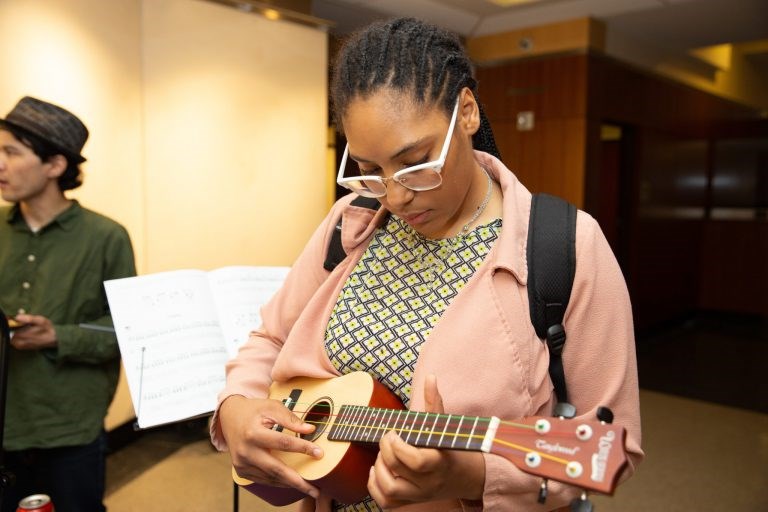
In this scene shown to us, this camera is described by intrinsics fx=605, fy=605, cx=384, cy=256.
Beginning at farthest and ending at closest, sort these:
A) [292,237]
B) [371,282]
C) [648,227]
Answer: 1. [648,227]
2. [292,237]
3. [371,282]

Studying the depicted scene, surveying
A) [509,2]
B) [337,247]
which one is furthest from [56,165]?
[509,2]

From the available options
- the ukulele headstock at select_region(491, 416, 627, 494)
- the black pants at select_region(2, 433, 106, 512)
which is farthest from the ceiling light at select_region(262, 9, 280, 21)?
the ukulele headstock at select_region(491, 416, 627, 494)

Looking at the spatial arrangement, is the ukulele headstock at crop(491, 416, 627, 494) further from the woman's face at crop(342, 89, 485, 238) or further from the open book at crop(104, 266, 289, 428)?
the open book at crop(104, 266, 289, 428)

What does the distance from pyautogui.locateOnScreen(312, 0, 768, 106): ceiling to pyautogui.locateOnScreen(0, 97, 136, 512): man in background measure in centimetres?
369

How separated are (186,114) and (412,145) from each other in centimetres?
323

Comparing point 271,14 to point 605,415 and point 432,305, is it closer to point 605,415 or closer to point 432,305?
point 432,305

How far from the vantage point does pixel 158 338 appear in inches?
68.4

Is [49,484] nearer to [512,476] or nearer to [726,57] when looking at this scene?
[512,476]

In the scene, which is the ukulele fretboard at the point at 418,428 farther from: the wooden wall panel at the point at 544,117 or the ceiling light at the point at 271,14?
the wooden wall panel at the point at 544,117

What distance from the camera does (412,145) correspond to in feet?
3.30

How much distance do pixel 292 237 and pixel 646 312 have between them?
4.64 metres

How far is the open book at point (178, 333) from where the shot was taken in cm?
168

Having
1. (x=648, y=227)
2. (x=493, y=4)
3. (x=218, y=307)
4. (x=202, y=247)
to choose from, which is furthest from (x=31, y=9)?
(x=648, y=227)

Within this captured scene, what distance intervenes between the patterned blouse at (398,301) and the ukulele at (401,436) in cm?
4
